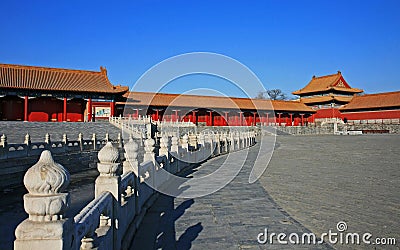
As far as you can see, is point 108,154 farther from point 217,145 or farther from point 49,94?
point 49,94

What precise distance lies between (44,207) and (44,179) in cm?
15

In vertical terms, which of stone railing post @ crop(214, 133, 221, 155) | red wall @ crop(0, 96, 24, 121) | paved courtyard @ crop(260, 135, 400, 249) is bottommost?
paved courtyard @ crop(260, 135, 400, 249)

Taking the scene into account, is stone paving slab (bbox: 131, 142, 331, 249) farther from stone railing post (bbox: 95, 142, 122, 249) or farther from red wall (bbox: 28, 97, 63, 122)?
red wall (bbox: 28, 97, 63, 122)

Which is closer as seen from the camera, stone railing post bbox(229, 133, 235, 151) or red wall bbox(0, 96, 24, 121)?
stone railing post bbox(229, 133, 235, 151)

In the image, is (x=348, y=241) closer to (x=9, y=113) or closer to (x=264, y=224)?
(x=264, y=224)

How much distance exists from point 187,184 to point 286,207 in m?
3.31

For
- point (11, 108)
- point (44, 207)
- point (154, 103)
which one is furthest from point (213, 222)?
point (154, 103)

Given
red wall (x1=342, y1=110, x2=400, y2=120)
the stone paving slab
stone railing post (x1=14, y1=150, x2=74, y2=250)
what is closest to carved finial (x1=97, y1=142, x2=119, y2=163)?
the stone paving slab

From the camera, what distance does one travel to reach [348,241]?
4.14m

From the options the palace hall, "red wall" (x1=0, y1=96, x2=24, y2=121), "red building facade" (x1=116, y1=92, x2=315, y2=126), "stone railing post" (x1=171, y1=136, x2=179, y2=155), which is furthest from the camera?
"red building facade" (x1=116, y1=92, x2=315, y2=126)

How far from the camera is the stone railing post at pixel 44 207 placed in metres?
1.84

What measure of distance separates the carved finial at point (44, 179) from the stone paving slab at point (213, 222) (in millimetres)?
2464

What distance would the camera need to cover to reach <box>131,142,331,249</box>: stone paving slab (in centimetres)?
419

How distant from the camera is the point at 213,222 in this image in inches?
200
